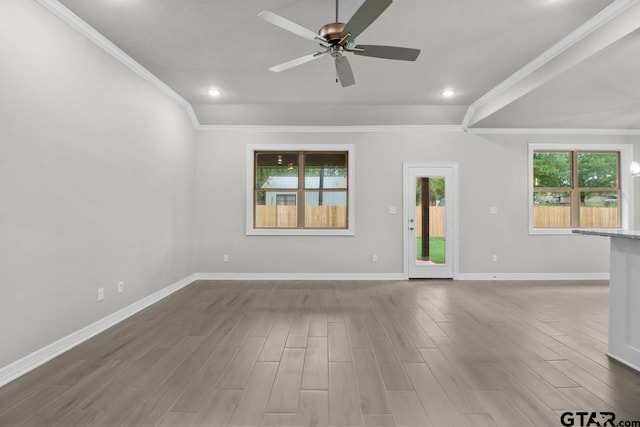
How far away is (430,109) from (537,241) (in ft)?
9.51

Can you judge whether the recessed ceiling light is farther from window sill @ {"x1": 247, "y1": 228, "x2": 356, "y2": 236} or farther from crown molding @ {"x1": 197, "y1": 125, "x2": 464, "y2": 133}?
window sill @ {"x1": 247, "y1": 228, "x2": 356, "y2": 236}

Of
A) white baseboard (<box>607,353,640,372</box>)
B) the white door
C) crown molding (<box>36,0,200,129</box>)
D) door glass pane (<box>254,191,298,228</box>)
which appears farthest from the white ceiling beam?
crown molding (<box>36,0,200,129</box>)

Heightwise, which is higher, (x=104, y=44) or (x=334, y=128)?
(x=104, y=44)

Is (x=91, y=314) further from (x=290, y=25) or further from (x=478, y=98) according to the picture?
(x=478, y=98)

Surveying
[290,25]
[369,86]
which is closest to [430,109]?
[369,86]

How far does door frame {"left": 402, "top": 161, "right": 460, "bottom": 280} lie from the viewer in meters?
5.48

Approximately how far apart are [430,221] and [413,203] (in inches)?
16.7

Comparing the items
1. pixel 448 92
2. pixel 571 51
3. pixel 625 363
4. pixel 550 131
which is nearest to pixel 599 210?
pixel 550 131

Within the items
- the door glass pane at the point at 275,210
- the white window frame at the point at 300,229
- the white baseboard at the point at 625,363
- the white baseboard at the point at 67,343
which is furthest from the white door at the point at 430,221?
the white baseboard at the point at 67,343

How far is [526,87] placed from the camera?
3.79 meters

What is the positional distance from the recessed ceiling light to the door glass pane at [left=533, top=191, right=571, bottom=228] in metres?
2.51

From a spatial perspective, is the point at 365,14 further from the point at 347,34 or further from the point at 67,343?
the point at 67,343

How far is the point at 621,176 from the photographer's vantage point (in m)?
5.53

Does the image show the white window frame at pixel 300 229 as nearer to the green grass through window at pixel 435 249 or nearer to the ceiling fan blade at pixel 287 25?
the green grass through window at pixel 435 249
